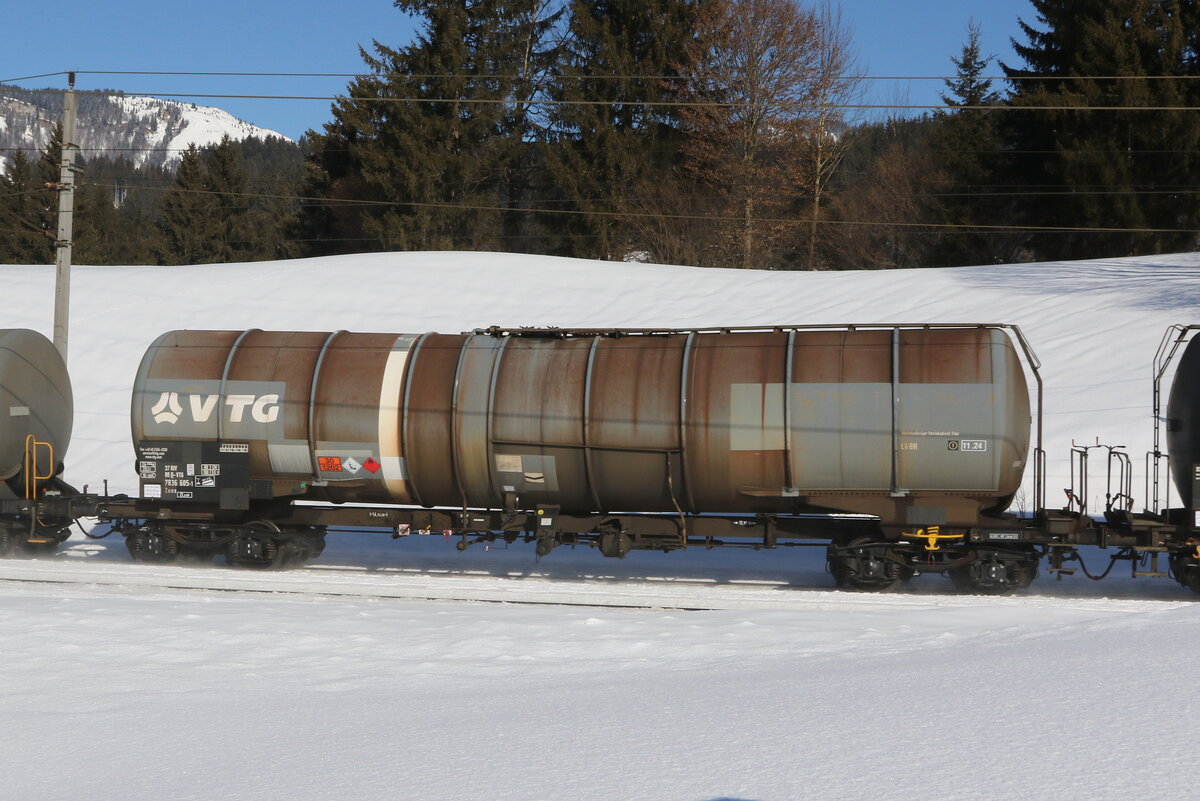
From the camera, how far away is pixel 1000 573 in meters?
13.6

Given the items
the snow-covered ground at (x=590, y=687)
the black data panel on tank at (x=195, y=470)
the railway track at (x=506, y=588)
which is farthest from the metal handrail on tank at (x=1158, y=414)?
the black data panel on tank at (x=195, y=470)

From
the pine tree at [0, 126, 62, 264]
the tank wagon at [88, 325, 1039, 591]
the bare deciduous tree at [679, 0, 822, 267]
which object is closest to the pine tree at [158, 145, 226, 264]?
the pine tree at [0, 126, 62, 264]

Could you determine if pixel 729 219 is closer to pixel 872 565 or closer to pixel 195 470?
pixel 872 565

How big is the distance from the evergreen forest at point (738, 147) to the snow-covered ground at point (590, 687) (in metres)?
32.7

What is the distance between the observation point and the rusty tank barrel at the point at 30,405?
53.2ft

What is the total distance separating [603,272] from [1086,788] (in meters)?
34.8

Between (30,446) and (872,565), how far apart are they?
13051 mm

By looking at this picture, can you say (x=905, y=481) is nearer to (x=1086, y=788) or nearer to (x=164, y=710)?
(x=1086, y=788)

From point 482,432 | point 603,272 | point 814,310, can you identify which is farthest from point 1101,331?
point 482,432

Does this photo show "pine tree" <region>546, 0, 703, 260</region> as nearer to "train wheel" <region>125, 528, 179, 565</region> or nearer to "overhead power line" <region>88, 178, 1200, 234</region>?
"overhead power line" <region>88, 178, 1200, 234</region>

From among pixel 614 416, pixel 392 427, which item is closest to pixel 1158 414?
pixel 614 416

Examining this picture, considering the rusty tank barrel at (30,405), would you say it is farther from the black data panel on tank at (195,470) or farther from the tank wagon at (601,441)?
the black data panel on tank at (195,470)

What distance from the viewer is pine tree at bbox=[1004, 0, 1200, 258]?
42.9 meters

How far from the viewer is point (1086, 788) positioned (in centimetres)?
509
